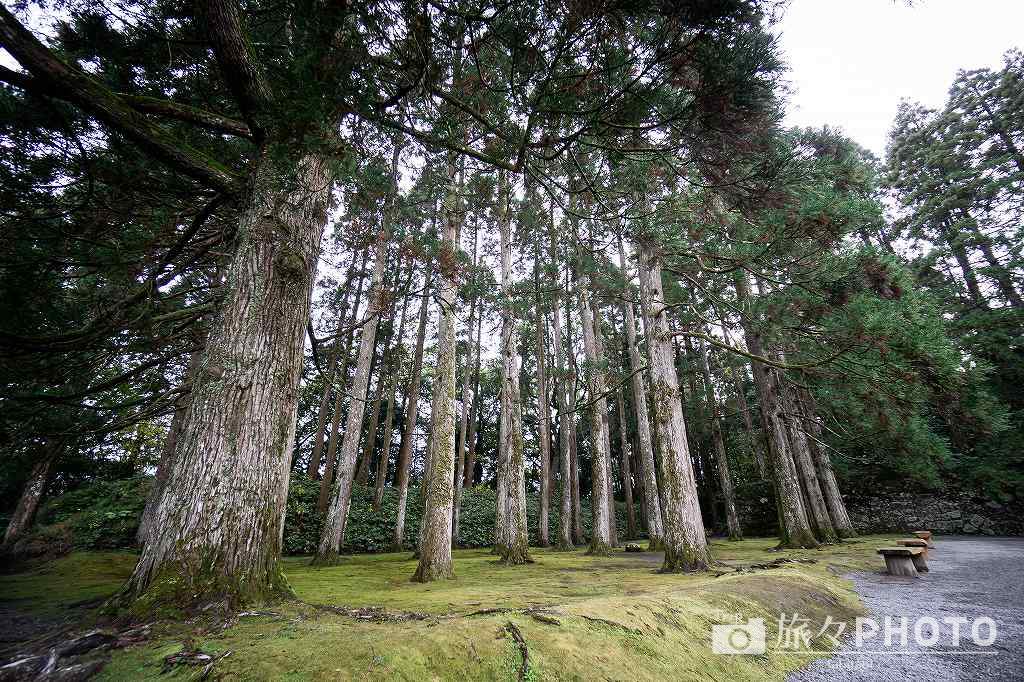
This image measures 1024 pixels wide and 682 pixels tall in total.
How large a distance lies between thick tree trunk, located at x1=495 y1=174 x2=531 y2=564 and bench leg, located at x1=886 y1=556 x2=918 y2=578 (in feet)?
20.9

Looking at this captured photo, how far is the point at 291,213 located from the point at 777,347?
1199 centimetres

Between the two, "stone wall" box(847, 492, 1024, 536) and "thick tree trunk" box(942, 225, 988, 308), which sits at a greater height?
"thick tree trunk" box(942, 225, 988, 308)

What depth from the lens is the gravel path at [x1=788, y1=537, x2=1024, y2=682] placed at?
255 centimetres

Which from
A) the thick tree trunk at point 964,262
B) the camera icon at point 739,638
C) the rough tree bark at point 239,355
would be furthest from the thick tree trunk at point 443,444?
the thick tree trunk at point 964,262

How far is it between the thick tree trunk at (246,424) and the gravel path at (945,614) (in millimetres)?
3884

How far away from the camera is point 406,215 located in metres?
5.03

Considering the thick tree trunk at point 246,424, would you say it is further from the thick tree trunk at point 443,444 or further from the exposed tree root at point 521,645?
the thick tree trunk at point 443,444

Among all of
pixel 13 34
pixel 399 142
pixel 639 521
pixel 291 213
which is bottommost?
pixel 639 521

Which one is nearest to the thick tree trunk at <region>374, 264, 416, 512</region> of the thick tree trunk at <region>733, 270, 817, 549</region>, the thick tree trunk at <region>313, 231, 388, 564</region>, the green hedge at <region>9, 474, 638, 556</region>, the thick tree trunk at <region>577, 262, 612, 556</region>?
the green hedge at <region>9, 474, 638, 556</region>

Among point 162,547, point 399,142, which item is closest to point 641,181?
point 399,142

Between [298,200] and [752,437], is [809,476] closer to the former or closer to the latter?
[752,437]

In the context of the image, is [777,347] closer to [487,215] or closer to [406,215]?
[487,215]

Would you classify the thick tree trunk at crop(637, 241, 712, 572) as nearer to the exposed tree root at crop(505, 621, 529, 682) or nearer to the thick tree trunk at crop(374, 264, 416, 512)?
the exposed tree root at crop(505, 621, 529, 682)

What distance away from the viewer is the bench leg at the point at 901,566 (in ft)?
19.6
